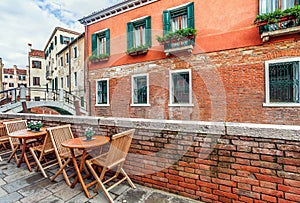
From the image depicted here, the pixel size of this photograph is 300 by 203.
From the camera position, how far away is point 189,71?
718cm

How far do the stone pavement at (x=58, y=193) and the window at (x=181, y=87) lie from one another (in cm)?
533

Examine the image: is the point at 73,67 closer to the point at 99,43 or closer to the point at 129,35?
the point at 99,43

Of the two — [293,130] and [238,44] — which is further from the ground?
[238,44]

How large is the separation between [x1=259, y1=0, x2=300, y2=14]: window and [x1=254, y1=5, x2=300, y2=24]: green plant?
0.54 meters

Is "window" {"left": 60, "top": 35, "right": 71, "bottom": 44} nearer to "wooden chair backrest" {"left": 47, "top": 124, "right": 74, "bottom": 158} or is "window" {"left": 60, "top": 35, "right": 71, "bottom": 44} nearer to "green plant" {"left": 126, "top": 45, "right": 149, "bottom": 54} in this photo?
"green plant" {"left": 126, "top": 45, "right": 149, "bottom": 54}

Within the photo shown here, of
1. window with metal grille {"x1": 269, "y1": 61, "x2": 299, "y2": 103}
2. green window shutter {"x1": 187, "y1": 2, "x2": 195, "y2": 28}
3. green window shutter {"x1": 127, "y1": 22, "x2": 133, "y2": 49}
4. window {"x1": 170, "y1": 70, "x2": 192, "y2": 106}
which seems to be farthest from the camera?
green window shutter {"x1": 127, "y1": 22, "x2": 133, "y2": 49}

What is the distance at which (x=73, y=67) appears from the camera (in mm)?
15656

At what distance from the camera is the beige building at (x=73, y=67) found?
14438 millimetres

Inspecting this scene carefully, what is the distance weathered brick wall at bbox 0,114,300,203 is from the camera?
166 centimetres

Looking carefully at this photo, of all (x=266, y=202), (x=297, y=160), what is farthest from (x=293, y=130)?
(x=266, y=202)

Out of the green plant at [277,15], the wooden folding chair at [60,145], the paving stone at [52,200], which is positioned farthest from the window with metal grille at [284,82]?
the paving stone at [52,200]

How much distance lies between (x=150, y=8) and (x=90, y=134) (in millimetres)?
7856

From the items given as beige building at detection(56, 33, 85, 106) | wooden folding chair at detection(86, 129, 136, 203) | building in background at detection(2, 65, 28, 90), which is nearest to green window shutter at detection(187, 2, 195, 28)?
wooden folding chair at detection(86, 129, 136, 203)

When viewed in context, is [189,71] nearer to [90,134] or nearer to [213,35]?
[213,35]
